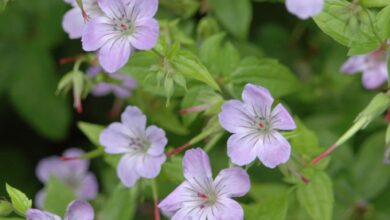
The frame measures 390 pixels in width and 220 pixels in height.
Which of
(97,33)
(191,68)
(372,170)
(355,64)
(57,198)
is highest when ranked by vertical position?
(97,33)

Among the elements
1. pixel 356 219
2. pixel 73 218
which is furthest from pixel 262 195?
pixel 73 218

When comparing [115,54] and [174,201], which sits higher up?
[115,54]

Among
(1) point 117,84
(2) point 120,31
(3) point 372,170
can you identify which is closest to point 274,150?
(2) point 120,31

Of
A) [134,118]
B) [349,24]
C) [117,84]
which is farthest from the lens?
[117,84]

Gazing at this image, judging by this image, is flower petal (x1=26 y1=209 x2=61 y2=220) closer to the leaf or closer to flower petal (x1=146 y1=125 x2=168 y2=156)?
flower petal (x1=146 y1=125 x2=168 y2=156)

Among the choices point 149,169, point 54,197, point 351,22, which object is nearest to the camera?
point 351,22

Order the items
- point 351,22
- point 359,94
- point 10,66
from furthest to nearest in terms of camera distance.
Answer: point 10,66
point 359,94
point 351,22

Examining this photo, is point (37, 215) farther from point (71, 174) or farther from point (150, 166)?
point (71, 174)

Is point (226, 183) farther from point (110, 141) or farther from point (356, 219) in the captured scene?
point (356, 219)
